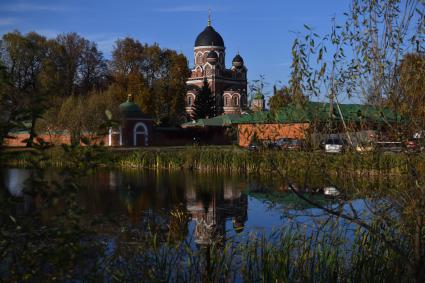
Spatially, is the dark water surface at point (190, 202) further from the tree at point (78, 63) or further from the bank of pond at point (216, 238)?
the tree at point (78, 63)

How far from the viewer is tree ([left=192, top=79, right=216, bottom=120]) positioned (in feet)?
184

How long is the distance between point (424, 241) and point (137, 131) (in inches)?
1487

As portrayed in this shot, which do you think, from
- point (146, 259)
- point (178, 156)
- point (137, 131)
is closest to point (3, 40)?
point (137, 131)

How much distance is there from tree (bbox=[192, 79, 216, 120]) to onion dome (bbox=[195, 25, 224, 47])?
10705 millimetres

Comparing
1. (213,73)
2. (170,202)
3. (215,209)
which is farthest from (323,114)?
(213,73)

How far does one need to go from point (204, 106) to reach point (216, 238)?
159 feet

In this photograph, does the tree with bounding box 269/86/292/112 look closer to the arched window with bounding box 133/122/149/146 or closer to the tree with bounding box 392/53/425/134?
the tree with bounding box 392/53/425/134

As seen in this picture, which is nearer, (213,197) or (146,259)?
(146,259)

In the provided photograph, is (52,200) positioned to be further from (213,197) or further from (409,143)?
(213,197)

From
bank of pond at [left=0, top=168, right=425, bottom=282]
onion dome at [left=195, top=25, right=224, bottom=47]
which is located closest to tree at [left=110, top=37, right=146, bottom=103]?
onion dome at [left=195, top=25, right=224, bottom=47]

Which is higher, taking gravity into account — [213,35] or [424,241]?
[213,35]

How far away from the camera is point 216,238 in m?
7.96

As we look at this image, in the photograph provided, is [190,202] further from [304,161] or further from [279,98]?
[279,98]

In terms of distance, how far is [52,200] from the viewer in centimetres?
305
